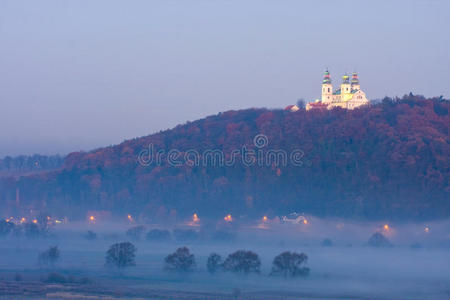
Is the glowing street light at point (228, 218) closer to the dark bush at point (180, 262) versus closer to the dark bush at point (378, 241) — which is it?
the dark bush at point (378, 241)

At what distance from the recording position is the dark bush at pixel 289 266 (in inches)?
2406

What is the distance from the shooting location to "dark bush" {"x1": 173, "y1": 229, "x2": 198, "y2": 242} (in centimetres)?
9830

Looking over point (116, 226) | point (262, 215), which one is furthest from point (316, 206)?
point (116, 226)

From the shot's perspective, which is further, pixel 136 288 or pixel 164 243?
pixel 164 243

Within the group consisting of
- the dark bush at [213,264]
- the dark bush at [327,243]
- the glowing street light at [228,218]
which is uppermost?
the glowing street light at [228,218]

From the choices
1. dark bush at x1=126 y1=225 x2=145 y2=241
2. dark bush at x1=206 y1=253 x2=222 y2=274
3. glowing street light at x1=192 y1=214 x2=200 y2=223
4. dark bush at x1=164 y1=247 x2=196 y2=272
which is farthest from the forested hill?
dark bush at x1=164 y1=247 x2=196 y2=272

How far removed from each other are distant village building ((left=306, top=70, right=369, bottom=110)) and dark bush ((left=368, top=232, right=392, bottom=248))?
76240mm

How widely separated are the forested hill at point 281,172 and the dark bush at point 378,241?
18357 millimetres

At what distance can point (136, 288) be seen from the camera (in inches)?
2087

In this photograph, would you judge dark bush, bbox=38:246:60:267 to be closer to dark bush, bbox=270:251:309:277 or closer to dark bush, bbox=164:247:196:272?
dark bush, bbox=164:247:196:272

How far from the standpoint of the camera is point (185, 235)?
99.8m

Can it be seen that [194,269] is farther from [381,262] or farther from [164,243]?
[164,243]

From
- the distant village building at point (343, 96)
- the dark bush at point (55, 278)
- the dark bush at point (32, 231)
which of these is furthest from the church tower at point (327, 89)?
the dark bush at point (55, 278)

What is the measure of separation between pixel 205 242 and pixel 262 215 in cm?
2413
